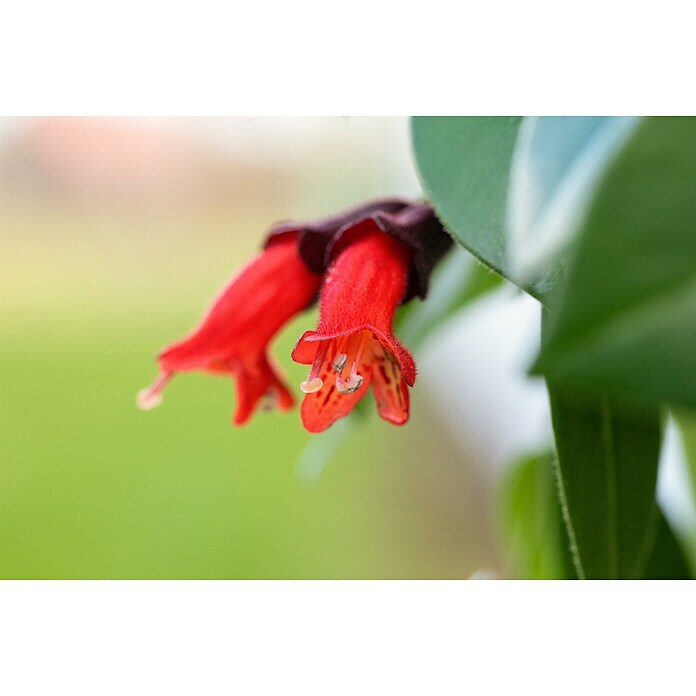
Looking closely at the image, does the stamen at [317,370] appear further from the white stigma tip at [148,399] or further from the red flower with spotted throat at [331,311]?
the white stigma tip at [148,399]

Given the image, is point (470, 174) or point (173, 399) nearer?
point (470, 174)

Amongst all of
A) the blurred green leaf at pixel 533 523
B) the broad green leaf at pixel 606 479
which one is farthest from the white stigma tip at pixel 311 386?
the blurred green leaf at pixel 533 523

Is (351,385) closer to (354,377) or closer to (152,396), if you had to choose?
(354,377)

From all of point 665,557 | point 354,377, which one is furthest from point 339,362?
point 665,557

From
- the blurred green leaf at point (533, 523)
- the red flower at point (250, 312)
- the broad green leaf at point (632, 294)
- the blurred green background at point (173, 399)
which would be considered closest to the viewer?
the broad green leaf at point (632, 294)

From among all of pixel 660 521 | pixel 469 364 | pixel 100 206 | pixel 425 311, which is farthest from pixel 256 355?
pixel 100 206

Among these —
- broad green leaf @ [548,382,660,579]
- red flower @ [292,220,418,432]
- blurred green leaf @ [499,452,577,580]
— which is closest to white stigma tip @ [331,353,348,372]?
red flower @ [292,220,418,432]
